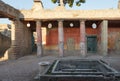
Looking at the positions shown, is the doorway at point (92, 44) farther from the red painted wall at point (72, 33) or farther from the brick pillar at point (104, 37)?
the brick pillar at point (104, 37)

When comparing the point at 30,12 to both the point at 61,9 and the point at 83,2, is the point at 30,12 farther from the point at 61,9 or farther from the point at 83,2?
the point at 83,2

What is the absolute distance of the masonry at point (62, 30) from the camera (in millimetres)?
21547

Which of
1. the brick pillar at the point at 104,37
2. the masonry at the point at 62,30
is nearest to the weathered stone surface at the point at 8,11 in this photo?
the masonry at the point at 62,30

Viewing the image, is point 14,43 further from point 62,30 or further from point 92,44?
point 92,44

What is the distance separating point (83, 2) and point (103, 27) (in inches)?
517

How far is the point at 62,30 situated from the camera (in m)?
21.9

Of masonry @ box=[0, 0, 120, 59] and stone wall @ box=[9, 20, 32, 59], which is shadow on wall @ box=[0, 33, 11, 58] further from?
stone wall @ box=[9, 20, 32, 59]

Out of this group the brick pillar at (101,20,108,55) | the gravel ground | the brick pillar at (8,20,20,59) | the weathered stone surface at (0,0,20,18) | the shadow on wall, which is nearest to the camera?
the gravel ground

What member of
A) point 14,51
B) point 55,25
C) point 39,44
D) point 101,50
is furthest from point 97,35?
point 14,51

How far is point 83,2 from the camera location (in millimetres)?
34125

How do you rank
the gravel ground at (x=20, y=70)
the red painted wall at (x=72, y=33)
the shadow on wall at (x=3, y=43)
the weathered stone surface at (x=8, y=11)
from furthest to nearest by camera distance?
the shadow on wall at (x=3, y=43), the red painted wall at (x=72, y=33), the weathered stone surface at (x=8, y=11), the gravel ground at (x=20, y=70)

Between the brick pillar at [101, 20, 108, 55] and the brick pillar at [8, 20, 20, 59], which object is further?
the brick pillar at [101, 20, 108, 55]

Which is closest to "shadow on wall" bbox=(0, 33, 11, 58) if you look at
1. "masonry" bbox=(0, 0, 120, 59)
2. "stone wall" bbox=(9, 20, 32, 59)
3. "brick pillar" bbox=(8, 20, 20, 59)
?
"masonry" bbox=(0, 0, 120, 59)

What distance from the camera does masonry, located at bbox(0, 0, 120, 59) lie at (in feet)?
70.7
